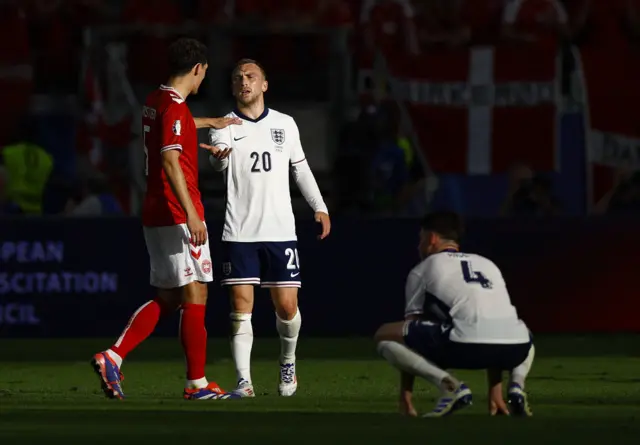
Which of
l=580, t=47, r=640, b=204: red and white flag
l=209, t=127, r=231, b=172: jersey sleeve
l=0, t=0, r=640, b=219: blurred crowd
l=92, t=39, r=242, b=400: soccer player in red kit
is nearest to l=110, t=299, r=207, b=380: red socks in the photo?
l=92, t=39, r=242, b=400: soccer player in red kit

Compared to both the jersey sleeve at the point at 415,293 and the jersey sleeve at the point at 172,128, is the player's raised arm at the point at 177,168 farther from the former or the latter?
the jersey sleeve at the point at 415,293

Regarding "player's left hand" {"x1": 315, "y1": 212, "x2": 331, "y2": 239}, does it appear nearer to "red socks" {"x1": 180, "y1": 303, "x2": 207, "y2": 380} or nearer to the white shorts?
the white shorts

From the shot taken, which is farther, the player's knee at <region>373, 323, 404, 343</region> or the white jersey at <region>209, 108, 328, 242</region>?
the white jersey at <region>209, 108, 328, 242</region>

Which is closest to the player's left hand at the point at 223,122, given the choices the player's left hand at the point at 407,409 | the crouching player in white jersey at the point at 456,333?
the crouching player in white jersey at the point at 456,333

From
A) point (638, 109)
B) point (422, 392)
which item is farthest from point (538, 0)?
point (422, 392)

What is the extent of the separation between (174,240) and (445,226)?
1.90 meters

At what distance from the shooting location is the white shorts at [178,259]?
412 inches

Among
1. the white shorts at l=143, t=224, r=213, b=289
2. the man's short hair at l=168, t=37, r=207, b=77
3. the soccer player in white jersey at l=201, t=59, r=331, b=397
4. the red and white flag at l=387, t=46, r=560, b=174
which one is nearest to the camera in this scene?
the white shorts at l=143, t=224, r=213, b=289

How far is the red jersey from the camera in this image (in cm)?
1035

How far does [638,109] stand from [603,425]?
39.7 ft

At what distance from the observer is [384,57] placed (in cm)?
2047

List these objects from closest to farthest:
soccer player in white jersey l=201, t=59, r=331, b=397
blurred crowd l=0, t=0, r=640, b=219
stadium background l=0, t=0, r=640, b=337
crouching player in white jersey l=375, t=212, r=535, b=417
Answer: crouching player in white jersey l=375, t=212, r=535, b=417, soccer player in white jersey l=201, t=59, r=331, b=397, blurred crowd l=0, t=0, r=640, b=219, stadium background l=0, t=0, r=640, b=337

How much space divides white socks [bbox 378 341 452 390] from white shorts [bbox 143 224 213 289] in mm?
1619

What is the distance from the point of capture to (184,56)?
1056 cm
